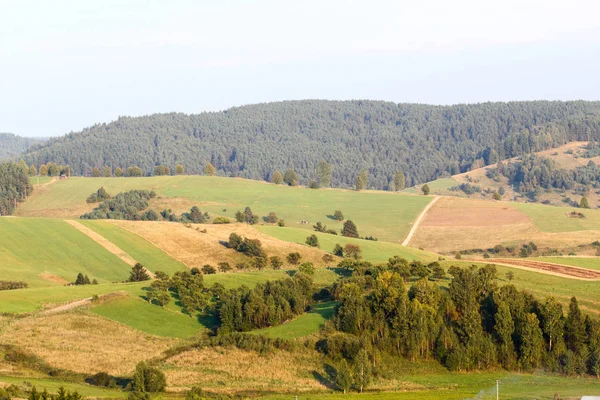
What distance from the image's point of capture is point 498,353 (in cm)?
5900

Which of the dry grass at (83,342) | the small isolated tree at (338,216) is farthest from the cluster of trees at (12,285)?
the small isolated tree at (338,216)

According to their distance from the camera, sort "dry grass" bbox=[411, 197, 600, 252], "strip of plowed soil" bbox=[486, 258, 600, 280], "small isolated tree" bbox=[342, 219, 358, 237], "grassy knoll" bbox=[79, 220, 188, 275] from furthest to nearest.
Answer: "small isolated tree" bbox=[342, 219, 358, 237] < "dry grass" bbox=[411, 197, 600, 252] < "grassy knoll" bbox=[79, 220, 188, 275] < "strip of plowed soil" bbox=[486, 258, 600, 280]

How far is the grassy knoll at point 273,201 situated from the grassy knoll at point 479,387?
304ft

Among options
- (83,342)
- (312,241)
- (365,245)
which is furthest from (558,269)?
(83,342)

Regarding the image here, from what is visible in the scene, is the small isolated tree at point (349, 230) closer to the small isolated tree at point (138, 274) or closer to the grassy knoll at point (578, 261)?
the grassy knoll at point (578, 261)

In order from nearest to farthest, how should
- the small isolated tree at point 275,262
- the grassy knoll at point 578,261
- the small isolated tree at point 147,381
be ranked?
the small isolated tree at point 147,381 < the grassy knoll at point 578,261 < the small isolated tree at point 275,262

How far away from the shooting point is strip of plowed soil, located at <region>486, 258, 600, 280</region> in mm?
85262

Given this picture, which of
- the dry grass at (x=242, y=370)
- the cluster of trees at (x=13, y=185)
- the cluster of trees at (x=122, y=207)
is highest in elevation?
the cluster of trees at (x=13, y=185)

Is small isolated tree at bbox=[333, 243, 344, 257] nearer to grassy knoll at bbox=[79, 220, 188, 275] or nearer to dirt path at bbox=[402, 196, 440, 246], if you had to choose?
grassy knoll at bbox=[79, 220, 188, 275]

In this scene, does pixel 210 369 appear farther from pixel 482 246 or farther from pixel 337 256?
pixel 482 246

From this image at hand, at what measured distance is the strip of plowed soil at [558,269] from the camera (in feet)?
280

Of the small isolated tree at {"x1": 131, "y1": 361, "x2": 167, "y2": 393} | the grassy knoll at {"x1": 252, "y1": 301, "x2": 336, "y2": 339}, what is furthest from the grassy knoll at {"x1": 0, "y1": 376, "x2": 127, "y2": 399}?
the grassy knoll at {"x1": 252, "y1": 301, "x2": 336, "y2": 339}

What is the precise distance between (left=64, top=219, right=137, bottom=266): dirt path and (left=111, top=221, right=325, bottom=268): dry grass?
5474mm

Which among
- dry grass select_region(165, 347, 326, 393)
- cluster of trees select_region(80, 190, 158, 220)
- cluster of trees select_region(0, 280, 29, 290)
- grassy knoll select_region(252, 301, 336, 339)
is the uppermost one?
cluster of trees select_region(80, 190, 158, 220)
